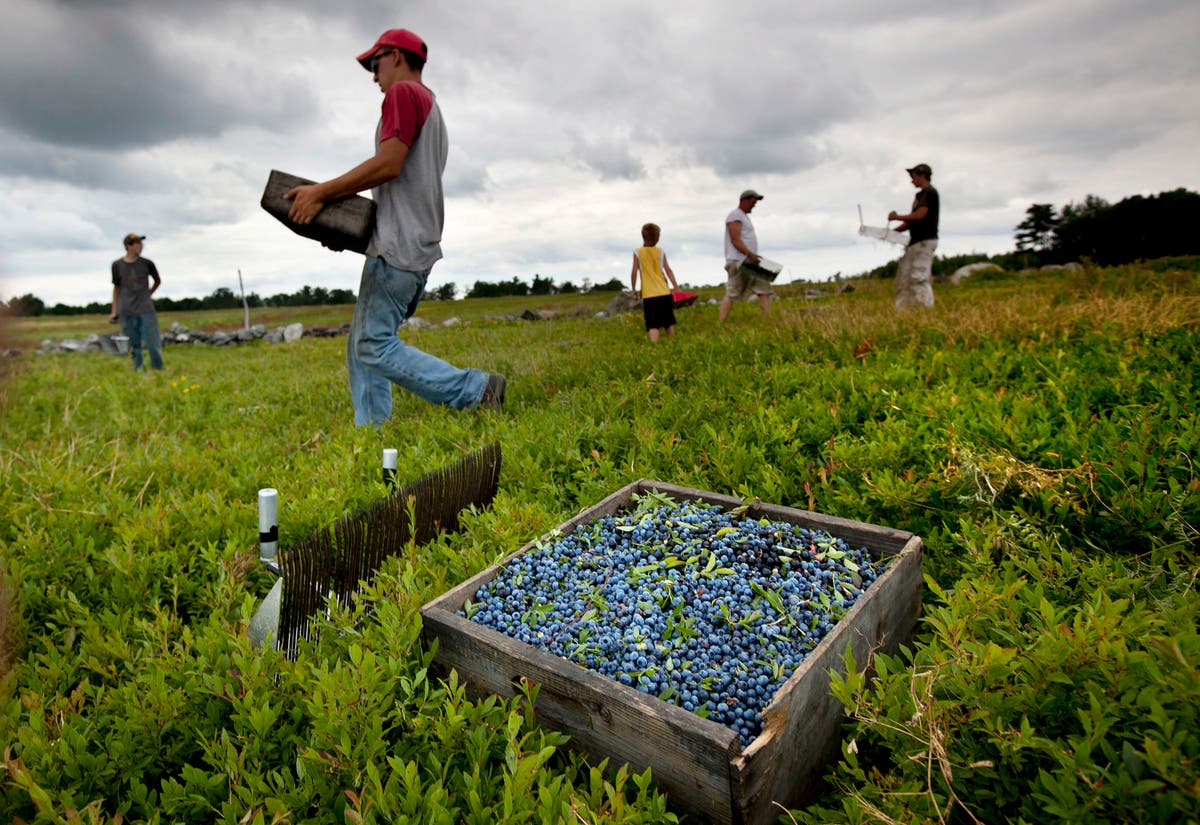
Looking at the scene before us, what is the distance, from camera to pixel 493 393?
531cm

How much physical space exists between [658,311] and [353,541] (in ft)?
24.1

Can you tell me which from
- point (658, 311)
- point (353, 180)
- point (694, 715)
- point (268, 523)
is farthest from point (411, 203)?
point (658, 311)

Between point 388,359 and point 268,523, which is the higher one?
point 388,359

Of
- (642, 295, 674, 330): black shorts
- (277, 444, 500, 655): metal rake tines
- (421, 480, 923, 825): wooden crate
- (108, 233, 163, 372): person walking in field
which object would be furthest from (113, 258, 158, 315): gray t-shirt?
(421, 480, 923, 825): wooden crate

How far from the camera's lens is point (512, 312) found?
22.4 meters

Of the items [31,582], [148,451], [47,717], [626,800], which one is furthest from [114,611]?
[148,451]

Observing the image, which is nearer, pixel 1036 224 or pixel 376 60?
pixel 376 60

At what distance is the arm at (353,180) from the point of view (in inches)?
172

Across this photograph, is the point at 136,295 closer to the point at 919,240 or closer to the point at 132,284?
the point at 132,284

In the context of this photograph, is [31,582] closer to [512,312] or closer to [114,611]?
[114,611]

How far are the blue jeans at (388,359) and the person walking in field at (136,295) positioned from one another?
7612mm

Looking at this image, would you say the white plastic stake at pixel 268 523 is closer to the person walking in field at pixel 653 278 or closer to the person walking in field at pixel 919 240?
the person walking in field at pixel 653 278

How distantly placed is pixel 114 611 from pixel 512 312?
20.3 meters

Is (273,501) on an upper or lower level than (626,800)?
upper
